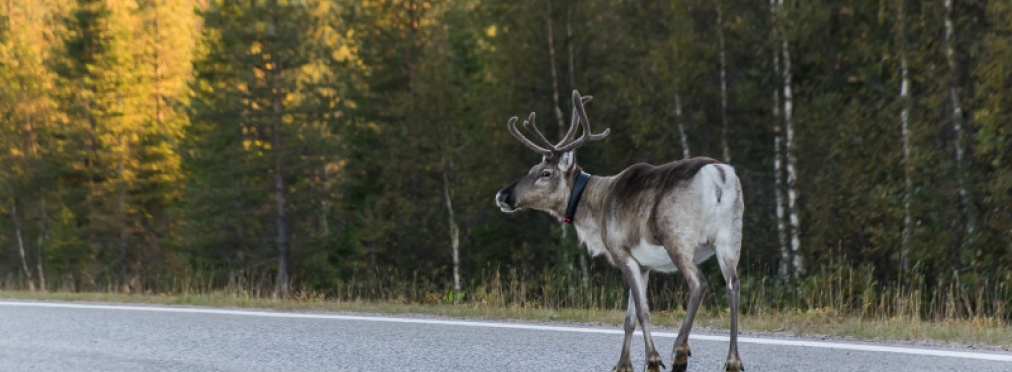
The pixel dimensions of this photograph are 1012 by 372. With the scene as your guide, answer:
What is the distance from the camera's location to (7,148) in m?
38.6

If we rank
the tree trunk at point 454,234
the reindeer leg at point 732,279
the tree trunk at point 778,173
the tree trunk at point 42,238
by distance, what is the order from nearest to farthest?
the reindeer leg at point 732,279 → the tree trunk at point 778,173 → the tree trunk at point 454,234 → the tree trunk at point 42,238

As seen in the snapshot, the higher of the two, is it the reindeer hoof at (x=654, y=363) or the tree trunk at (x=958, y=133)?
the tree trunk at (x=958, y=133)

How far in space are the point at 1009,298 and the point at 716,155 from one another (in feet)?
23.7

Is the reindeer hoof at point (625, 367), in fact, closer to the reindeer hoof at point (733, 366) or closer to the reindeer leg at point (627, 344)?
the reindeer leg at point (627, 344)

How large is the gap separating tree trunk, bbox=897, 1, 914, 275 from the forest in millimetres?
60

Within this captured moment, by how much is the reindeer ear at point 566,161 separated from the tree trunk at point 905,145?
31.0 feet

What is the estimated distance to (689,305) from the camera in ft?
19.7

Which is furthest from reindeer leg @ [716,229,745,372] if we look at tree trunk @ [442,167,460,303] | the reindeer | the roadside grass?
tree trunk @ [442,167,460,303]

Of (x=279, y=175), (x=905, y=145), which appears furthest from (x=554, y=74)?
(x=279, y=175)

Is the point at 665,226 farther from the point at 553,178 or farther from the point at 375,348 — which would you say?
the point at 375,348

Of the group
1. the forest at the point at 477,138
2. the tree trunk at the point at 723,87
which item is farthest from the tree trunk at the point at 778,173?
the tree trunk at the point at 723,87

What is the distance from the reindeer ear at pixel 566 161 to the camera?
693 centimetres

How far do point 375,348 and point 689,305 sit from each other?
2790mm

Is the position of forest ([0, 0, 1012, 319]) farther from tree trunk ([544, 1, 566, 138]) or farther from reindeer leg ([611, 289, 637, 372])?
reindeer leg ([611, 289, 637, 372])
